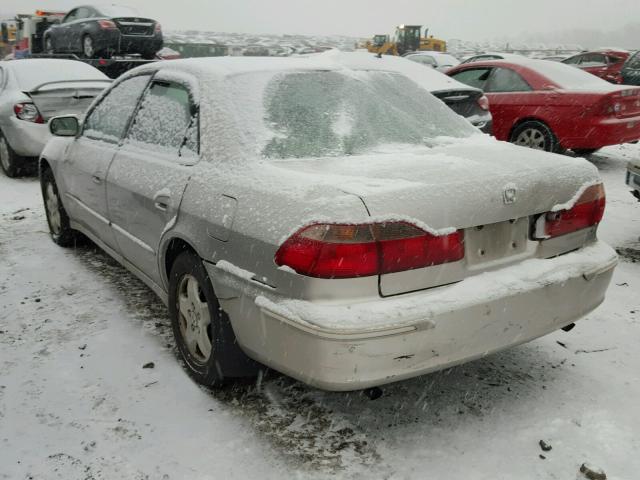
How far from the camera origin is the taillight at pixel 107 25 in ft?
50.3

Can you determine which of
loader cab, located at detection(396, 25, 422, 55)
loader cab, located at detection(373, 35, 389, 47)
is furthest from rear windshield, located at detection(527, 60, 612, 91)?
loader cab, located at detection(373, 35, 389, 47)

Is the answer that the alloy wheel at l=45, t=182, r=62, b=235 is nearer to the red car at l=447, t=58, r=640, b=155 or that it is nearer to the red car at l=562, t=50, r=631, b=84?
the red car at l=447, t=58, r=640, b=155

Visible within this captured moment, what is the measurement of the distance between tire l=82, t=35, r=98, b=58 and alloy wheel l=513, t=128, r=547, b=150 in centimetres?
1131

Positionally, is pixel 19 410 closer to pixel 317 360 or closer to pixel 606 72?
pixel 317 360

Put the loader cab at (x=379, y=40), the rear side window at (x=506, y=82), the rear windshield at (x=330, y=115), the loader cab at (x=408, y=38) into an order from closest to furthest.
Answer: the rear windshield at (x=330, y=115)
the rear side window at (x=506, y=82)
the loader cab at (x=408, y=38)
the loader cab at (x=379, y=40)

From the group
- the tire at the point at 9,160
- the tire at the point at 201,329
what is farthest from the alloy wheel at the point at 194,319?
the tire at the point at 9,160

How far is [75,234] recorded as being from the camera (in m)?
5.29

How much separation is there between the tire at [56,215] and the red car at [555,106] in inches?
235

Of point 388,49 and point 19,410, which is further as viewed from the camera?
point 388,49

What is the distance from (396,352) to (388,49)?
34.7 meters

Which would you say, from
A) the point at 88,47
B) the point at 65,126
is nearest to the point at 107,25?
the point at 88,47

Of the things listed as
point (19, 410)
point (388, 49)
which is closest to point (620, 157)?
point (19, 410)

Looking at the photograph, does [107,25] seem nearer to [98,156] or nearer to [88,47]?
[88,47]

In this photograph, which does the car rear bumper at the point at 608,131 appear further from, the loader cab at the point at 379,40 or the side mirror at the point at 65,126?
the loader cab at the point at 379,40
